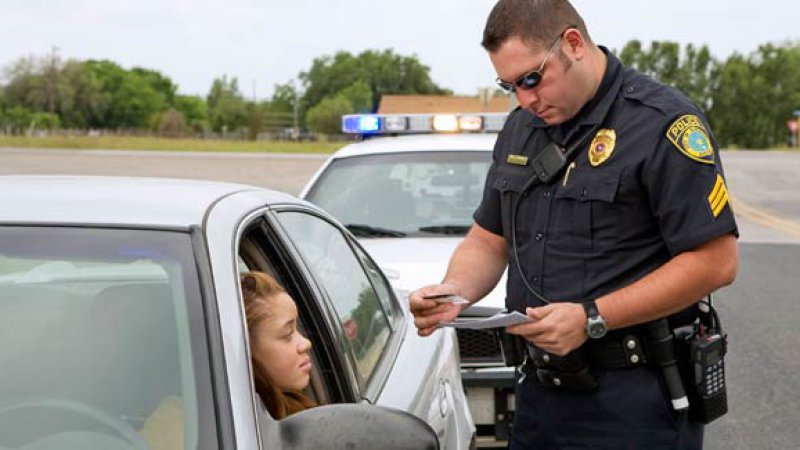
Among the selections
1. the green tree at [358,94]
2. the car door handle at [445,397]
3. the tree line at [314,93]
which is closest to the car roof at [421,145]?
the car door handle at [445,397]

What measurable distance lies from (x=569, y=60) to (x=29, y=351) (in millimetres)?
1386

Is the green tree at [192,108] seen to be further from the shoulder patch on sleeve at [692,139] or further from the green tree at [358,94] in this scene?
the shoulder patch on sleeve at [692,139]

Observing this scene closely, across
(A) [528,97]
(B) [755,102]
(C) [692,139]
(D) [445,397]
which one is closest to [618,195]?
(C) [692,139]

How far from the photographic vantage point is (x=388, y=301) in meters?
3.74

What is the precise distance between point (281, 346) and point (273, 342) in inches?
0.8

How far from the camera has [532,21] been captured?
2.79m

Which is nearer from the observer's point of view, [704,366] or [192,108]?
[704,366]

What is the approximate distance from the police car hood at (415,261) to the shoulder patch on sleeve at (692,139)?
6.41 feet

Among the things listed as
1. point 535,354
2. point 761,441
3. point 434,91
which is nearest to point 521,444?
point 535,354

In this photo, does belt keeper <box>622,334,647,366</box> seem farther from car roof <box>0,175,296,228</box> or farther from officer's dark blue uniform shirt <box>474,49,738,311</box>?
car roof <box>0,175,296,228</box>

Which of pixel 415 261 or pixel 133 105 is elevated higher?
pixel 415 261

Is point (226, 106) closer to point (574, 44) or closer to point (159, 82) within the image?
point (159, 82)

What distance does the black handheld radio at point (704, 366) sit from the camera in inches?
113

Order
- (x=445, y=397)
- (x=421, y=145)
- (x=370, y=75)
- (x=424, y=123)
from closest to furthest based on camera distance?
1. (x=445, y=397)
2. (x=421, y=145)
3. (x=424, y=123)
4. (x=370, y=75)
